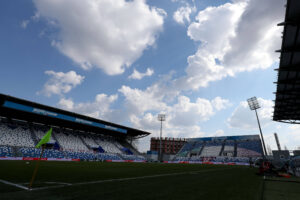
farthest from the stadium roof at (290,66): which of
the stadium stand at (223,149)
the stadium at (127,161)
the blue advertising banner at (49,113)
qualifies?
the blue advertising banner at (49,113)

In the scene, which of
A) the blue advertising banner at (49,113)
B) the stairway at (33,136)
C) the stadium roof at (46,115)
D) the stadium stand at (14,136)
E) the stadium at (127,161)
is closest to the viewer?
the stadium at (127,161)

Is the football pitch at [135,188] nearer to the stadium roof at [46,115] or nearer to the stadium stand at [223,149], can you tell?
the stadium roof at [46,115]

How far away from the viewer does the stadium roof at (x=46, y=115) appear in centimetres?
4222

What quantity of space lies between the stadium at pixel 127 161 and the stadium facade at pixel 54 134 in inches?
7.8

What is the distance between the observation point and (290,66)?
50.1 feet

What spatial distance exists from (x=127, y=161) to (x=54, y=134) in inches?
941

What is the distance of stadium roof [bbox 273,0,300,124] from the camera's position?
415 inches

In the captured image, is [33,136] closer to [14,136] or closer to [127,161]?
[14,136]

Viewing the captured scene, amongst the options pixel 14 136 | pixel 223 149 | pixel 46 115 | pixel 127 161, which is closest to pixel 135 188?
pixel 46 115

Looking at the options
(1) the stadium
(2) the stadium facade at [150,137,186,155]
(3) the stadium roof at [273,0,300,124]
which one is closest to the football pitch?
(1) the stadium

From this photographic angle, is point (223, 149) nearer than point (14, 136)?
No

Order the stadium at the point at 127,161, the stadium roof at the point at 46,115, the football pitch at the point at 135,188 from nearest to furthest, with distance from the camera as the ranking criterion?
the football pitch at the point at 135,188 → the stadium at the point at 127,161 → the stadium roof at the point at 46,115

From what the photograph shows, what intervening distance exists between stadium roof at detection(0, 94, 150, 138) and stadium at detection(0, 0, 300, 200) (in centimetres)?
19

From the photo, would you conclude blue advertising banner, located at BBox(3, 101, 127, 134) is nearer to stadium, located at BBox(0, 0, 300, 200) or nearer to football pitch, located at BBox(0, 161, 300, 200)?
stadium, located at BBox(0, 0, 300, 200)
